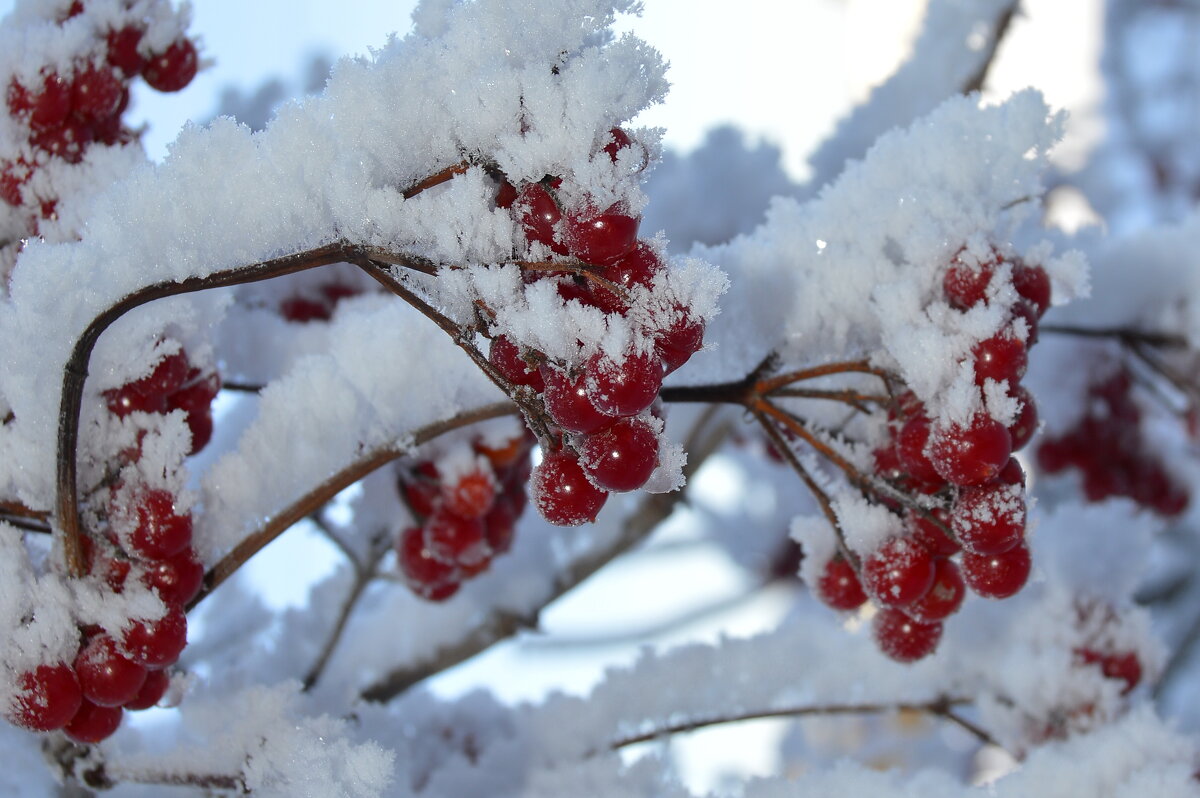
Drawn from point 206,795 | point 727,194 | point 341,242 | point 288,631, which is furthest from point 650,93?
point 727,194

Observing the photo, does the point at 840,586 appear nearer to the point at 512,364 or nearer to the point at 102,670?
the point at 512,364

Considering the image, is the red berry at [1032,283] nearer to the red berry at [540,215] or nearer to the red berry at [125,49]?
the red berry at [540,215]

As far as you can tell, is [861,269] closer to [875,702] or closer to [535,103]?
[535,103]

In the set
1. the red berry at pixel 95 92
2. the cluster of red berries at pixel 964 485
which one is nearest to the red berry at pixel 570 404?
the cluster of red berries at pixel 964 485

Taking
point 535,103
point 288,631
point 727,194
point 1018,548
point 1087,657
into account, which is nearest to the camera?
point 535,103

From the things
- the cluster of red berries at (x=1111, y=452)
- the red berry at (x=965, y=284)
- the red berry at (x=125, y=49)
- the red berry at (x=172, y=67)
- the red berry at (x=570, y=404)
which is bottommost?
the red berry at (x=570, y=404)

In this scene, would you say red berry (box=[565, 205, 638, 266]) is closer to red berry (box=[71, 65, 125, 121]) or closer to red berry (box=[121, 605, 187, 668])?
red berry (box=[121, 605, 187, 668])
